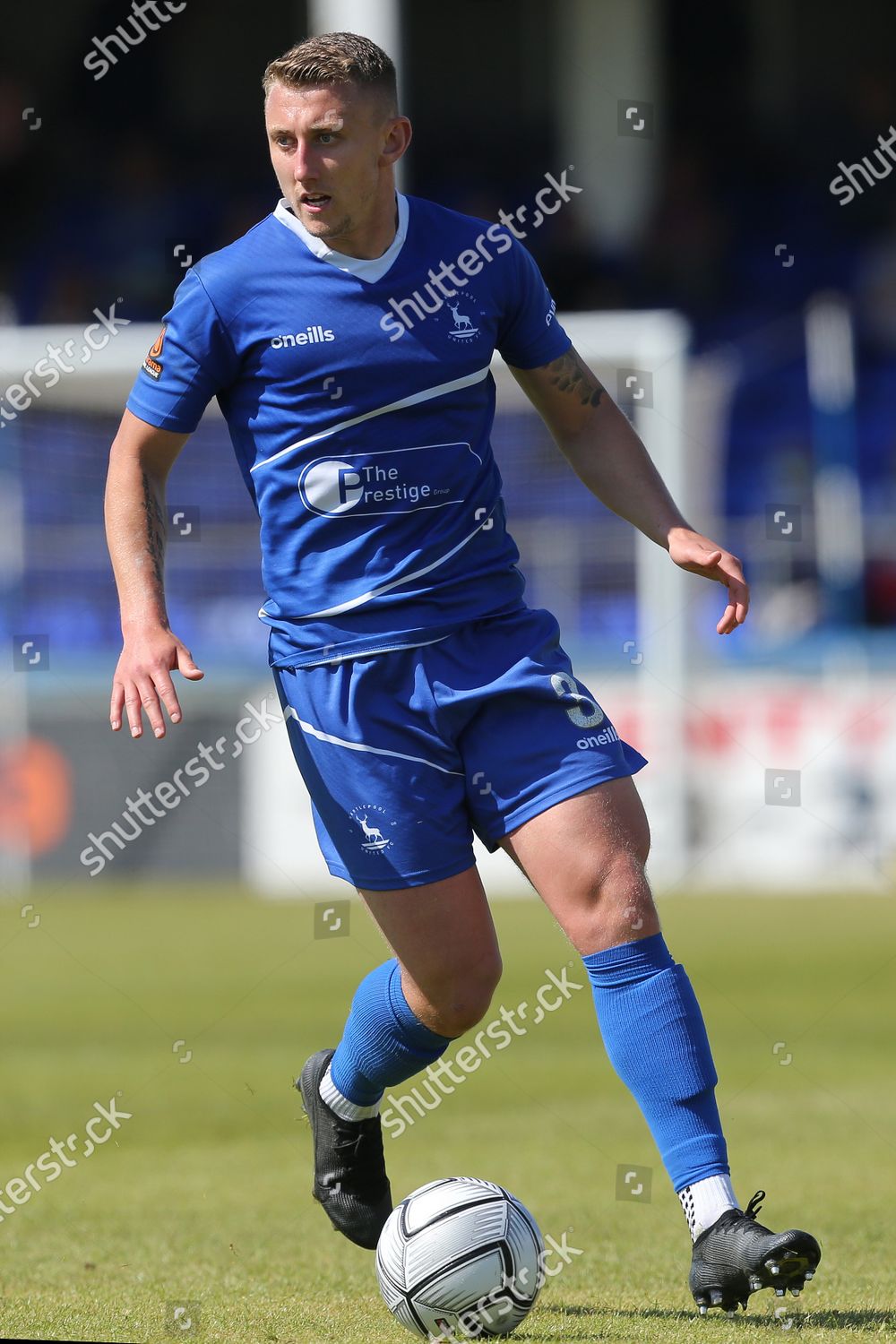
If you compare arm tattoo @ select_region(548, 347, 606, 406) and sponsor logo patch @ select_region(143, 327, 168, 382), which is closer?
sponsor logo patch @ select_region(143, 327, 168, 382)

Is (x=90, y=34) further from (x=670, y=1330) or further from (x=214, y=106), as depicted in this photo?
(x=670, y=1330)

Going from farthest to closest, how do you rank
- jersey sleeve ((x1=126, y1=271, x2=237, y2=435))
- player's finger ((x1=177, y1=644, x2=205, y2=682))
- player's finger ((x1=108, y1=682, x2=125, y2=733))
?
jersey sleeve ((x1=126, y1=271, x2=237, y2=435))
player's finger ((x1=108, y1=682, x2=125, y2=733))
player's finger ((x1=177, y1=644, x2=205, y2=682))

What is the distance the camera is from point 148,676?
3.60 meters

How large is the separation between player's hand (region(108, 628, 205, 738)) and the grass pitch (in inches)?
45.1

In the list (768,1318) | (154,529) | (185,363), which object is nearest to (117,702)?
(154,529)

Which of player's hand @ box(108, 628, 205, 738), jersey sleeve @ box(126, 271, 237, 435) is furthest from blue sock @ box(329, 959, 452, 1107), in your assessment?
jersey sleeve @ box(126, 271, 237, 435)

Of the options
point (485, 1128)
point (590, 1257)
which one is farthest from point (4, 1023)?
point (590, 1257)

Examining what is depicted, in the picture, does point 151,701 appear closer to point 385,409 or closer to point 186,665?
point 186,665

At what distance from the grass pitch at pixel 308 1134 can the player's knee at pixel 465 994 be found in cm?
60

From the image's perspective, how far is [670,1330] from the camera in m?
3.54

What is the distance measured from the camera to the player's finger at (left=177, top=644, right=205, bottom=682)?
136 inches

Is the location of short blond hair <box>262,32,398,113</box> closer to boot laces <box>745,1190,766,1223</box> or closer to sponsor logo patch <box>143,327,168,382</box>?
sponsor logo patch <box>143,327,168,382</box>

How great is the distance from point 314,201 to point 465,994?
1.62 metres

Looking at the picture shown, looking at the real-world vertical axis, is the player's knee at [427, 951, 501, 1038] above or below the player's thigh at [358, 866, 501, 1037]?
below
